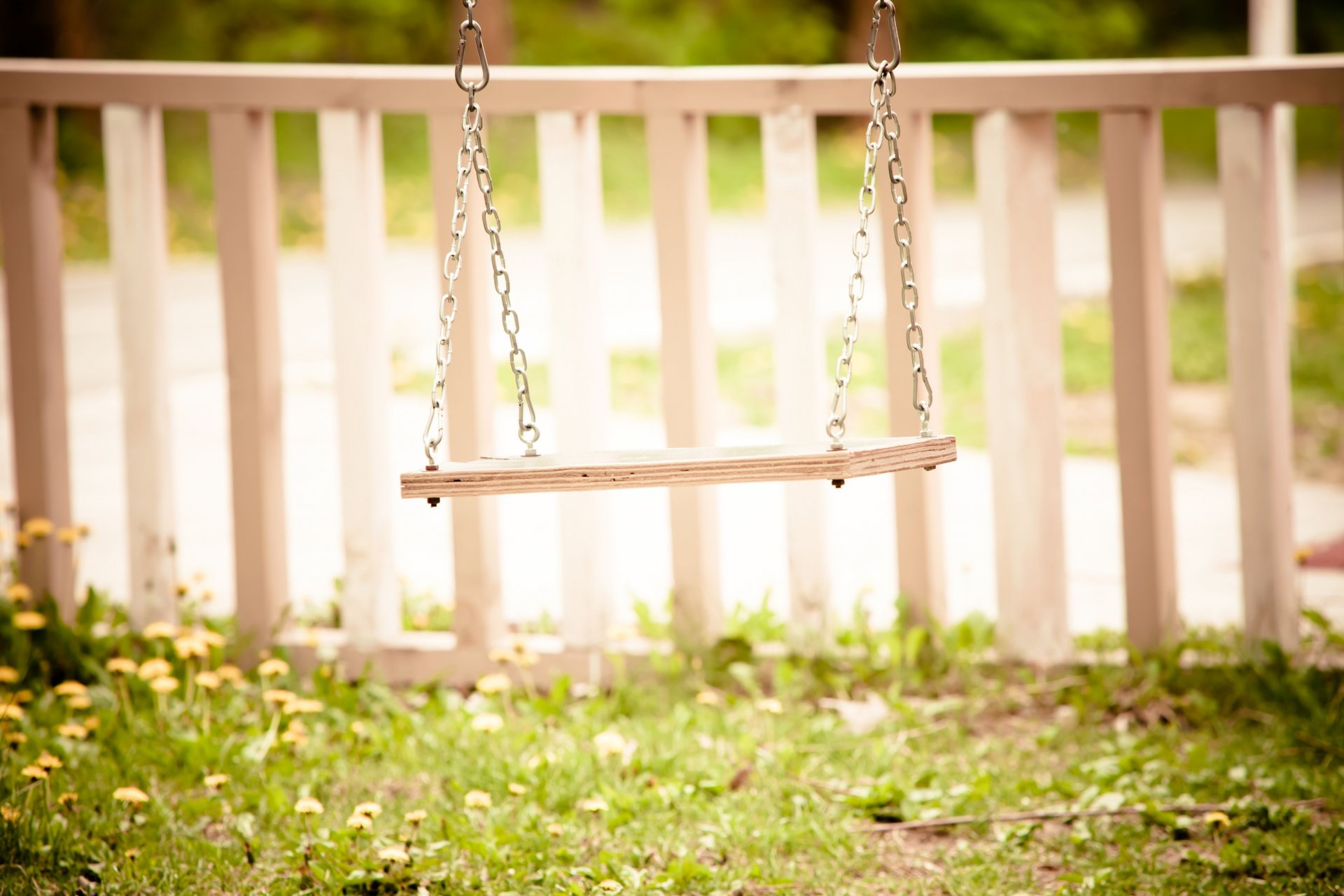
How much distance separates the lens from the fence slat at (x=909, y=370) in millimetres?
3826

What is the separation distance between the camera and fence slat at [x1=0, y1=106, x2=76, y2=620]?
13.3ft

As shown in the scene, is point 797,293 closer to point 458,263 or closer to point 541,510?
point 458,263

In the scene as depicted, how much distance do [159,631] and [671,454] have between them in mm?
1729

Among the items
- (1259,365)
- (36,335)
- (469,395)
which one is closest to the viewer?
(1259,365)

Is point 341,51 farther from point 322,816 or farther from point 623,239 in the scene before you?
point 322,816

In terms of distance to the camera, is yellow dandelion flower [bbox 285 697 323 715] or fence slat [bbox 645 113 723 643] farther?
fence slat [bbox 645 113 723 643]

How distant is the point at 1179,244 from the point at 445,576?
30.9ft

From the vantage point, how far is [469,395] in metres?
3.94

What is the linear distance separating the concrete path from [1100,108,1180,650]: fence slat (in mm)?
558

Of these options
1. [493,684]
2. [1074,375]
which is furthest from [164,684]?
[1074,375]

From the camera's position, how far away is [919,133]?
12.6 feet

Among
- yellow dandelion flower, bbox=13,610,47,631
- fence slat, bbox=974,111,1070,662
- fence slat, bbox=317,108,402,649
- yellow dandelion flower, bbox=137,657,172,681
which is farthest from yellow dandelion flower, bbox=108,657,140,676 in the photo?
fence slat, bbox=974,111,1070,662

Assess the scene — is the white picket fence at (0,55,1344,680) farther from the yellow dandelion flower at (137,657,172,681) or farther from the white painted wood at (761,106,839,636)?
the yellow dandelion flower at (137,657,172,681)

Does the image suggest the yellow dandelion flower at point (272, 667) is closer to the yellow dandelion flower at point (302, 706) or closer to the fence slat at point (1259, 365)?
the yellow dandelion flower at point (302, 706)
